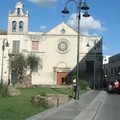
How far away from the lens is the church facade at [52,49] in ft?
250

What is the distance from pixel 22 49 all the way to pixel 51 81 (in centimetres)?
853

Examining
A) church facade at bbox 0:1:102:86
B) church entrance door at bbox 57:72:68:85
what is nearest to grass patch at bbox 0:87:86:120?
church facade at bbox 0:1:102:86

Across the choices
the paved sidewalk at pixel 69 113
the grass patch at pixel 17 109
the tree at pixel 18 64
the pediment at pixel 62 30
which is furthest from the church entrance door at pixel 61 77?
the paved sidewalk at pixel 69 113

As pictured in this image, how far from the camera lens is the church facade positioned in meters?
76.1

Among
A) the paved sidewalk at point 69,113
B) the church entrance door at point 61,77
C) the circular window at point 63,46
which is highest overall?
the circular window at point 63,46

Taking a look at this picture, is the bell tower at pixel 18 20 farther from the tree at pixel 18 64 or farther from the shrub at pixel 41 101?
the shrub at pixel 41 101

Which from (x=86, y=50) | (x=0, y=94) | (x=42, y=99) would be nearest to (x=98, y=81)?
(x=86, y=50)

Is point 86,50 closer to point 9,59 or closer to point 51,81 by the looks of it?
point 51,81

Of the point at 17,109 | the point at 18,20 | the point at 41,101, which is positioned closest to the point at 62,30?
the point at 18,20

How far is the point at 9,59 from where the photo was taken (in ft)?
242

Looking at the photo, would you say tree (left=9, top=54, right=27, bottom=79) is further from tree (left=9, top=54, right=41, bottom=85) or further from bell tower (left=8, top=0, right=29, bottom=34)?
bell tower (left=8, top=0, right=29, bottom=34)

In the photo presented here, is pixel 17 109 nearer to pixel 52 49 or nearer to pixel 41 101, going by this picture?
pixel 41 101

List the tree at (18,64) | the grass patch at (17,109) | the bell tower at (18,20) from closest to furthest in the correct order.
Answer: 1. the grass patch at (17,109)
2. the tree at (18,64)
3. the bell tower at (18,20)

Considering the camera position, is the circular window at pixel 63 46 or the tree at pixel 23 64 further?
the circular window at pixel 63 46
